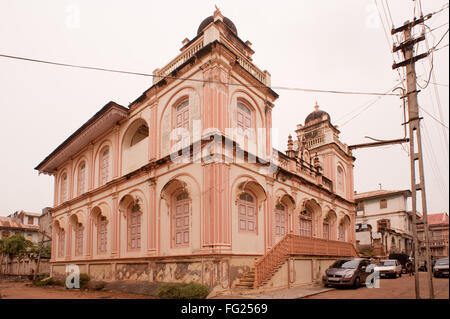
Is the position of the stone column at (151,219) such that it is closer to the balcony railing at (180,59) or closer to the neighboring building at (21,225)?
the balcony railing at (180,59)

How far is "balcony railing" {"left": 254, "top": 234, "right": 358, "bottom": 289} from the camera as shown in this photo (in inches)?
543

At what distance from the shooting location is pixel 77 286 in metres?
19.7

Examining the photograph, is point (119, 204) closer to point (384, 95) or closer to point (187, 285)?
point (187, 285)

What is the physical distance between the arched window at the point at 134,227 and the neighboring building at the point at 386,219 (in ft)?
82.1

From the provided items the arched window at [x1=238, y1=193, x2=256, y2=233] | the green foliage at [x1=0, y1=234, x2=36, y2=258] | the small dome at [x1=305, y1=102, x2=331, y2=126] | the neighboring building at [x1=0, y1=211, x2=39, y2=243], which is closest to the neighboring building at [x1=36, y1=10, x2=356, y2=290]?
the arched window at [x1=238, y1=193, x2=256, y2=233]

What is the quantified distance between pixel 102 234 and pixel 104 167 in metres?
4.20

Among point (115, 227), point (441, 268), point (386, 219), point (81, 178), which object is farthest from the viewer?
point (386, 219)

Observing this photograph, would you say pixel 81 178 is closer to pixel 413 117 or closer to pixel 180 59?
pixel 180 59

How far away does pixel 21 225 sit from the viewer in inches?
2216

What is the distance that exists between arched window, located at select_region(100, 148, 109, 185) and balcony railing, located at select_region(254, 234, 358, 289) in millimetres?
11864

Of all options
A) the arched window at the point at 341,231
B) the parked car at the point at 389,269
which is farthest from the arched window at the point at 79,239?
the parked car at the point at 389,269

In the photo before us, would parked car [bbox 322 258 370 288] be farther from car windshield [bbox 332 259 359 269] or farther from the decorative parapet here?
the decorative parapet

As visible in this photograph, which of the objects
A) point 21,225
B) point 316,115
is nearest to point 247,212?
point 316,115

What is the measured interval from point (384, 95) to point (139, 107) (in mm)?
12509
